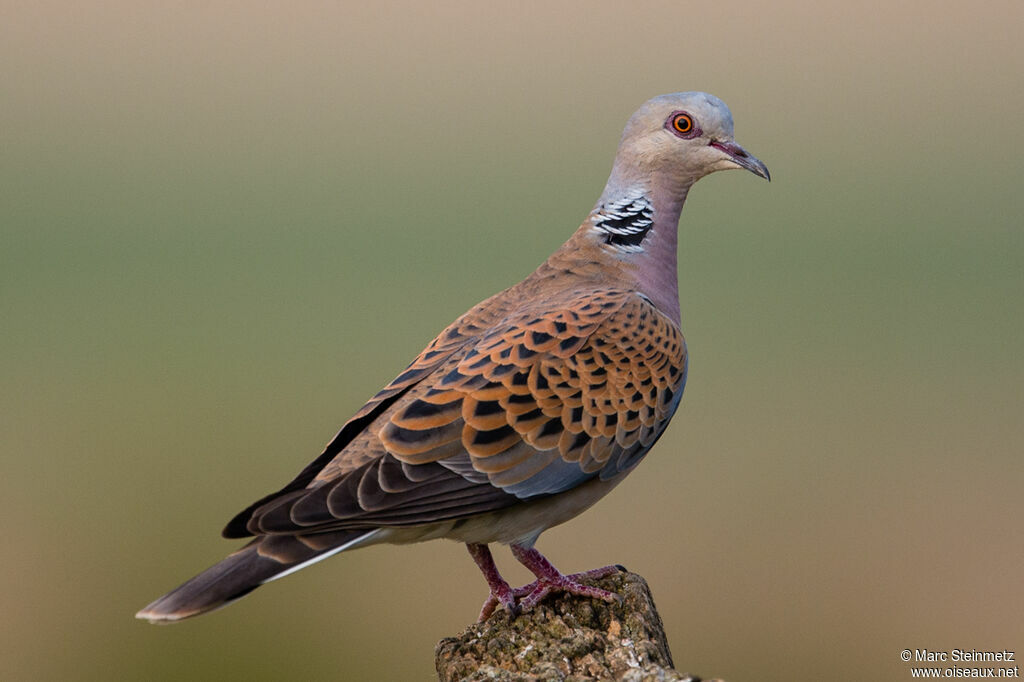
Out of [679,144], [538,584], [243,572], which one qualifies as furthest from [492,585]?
[679,144]

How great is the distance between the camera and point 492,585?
4824mm

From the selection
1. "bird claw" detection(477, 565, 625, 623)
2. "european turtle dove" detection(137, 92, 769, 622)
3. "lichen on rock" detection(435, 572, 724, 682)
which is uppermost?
"european turtle dove" detection(137, 92, 769, 622)

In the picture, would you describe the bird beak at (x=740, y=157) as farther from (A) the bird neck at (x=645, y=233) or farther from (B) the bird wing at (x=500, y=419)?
(B) the bird wing at (x=500, y=419)

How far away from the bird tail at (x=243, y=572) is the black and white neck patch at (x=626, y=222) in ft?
7.26

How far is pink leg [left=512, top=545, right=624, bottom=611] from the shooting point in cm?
464

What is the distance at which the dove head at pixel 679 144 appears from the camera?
5.80 metres

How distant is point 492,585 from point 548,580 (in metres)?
0.25

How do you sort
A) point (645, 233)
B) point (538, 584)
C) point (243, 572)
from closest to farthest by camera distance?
point (243, 572), point (538, 584), point (645, 233)

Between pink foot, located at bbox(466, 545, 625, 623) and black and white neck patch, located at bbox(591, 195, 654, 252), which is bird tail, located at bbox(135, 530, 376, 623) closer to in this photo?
pink foot, located at bbox(466, 545, 625, 623)

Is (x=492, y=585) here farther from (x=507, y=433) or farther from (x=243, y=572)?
(x=243, y=572)

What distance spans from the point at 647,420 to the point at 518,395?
2.10 feet

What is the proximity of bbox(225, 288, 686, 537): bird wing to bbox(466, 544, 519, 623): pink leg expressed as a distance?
1.33ft

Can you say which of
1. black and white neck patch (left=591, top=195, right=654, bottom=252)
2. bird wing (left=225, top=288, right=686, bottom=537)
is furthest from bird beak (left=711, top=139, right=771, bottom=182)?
bird wing (left=225, top=288, right=686, bottom=537)

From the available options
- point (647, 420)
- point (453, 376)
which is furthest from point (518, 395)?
point (647, 420)
